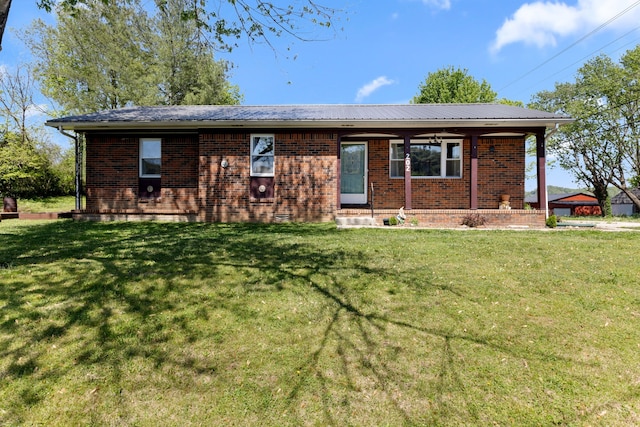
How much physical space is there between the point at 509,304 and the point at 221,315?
2.92 metres

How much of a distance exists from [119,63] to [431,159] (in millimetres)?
20951

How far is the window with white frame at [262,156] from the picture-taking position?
34.3ft

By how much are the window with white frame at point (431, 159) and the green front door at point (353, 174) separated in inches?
40.0

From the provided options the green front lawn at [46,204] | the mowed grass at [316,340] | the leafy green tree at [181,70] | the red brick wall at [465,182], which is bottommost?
the mowed grass at [316,340]

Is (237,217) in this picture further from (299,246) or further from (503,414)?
(503,414)

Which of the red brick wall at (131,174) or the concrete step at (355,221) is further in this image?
the red brick wall at (131,174)

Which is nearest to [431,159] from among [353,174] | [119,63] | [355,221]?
[353,174]

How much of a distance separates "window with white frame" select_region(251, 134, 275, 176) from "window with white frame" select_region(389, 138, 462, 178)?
4.08 metres

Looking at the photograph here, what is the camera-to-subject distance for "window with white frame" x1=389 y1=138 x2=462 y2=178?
11.5 meters

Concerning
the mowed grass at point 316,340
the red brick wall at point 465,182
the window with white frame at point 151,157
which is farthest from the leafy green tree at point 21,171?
the red brick wall at point 465,182

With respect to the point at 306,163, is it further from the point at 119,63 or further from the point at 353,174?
the point at 119,63

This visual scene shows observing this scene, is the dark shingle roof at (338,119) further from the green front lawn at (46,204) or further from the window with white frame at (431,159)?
the green front lawn at (46,204)

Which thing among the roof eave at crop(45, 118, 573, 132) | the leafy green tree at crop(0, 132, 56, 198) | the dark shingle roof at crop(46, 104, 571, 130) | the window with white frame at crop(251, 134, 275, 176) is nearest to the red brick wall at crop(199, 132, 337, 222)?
the window with white frame at crop(251, 134, 275, 176)

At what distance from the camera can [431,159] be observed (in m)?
11.6
